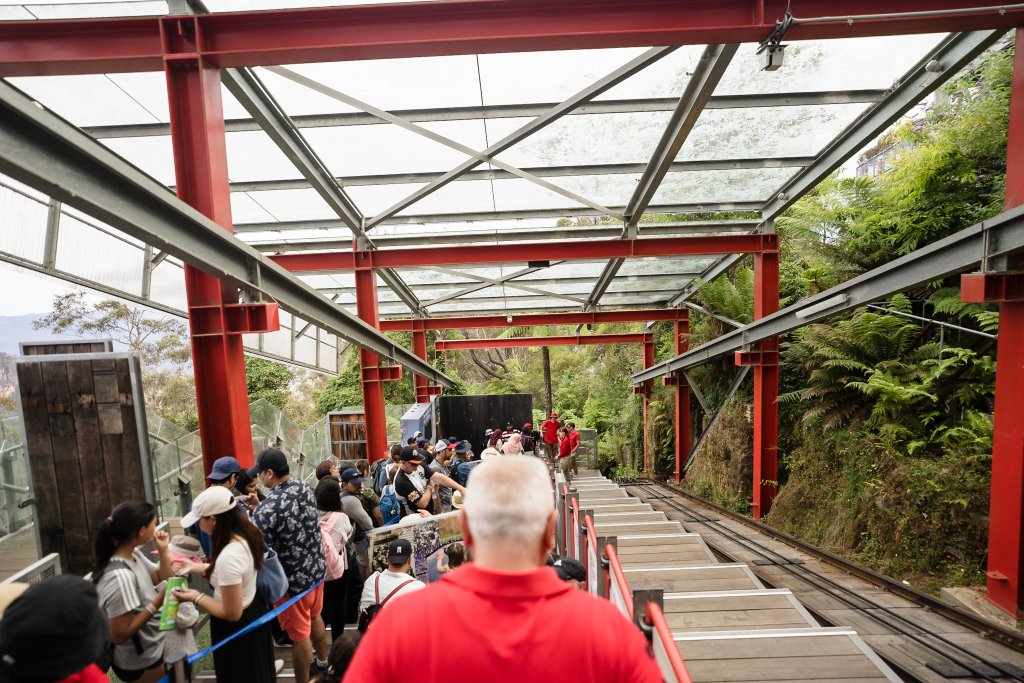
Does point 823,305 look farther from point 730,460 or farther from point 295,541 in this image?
point 295,541

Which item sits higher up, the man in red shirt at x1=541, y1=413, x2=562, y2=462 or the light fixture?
the light fixture

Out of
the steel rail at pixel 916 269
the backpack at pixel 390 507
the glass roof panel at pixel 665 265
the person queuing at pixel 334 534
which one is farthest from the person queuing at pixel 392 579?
the glass roof panel at pixel 665 265

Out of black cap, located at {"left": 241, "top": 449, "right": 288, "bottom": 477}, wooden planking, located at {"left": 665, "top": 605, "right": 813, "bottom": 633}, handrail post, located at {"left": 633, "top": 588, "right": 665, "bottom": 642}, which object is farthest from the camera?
wooden planking, located at {"left": 665, "top": 605, "right": 813, "bottom": 633}

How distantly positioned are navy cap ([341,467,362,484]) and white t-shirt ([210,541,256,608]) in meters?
1.80

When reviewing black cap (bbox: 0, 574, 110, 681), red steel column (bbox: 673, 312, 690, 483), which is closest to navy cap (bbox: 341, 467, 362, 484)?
black cap (bbox: 0, 574, 110, 681)

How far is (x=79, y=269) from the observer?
30.4 ft

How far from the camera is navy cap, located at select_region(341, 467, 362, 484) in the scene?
15.1 feet

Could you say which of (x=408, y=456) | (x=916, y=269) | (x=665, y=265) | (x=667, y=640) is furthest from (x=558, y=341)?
(x=667, y=640)

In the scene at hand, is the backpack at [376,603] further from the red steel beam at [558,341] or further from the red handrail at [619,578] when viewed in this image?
the red steel beam at [558,341]

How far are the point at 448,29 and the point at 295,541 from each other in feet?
14.5

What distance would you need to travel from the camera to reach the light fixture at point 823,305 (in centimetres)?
692

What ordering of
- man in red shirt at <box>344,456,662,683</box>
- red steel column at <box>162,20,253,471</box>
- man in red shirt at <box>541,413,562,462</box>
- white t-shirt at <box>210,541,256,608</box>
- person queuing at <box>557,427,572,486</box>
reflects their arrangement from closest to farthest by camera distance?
man in red shirt at <box>344,456,662,683</box> < white t-shirt at <box>210,541,256,608</box> < red steel column at <box>162,20,253,471</box> < person queuing at <box>557,427,572,486</box> < man in red shirt at <box>541,413,562,462</box>

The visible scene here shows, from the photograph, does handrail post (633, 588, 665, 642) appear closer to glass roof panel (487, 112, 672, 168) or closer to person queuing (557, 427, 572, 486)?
glass roof panel (487, 112, 672, 168)

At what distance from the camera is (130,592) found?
2523 mm
